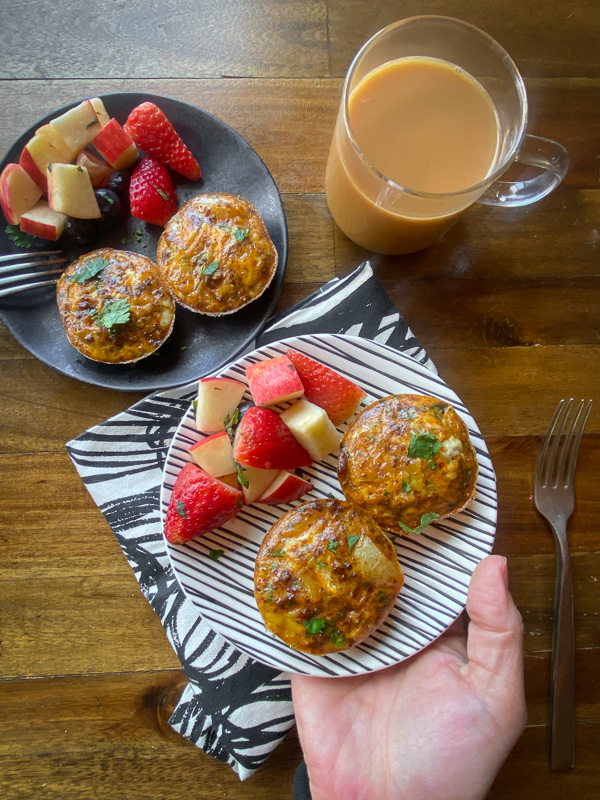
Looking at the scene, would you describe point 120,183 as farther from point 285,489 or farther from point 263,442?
point 285,489

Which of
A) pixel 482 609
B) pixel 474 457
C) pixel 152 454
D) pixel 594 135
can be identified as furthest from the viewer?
pixel 594 135

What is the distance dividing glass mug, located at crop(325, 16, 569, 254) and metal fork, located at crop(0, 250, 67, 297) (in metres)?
0.92

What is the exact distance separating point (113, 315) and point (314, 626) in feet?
3.48

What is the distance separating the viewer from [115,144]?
1943 mm

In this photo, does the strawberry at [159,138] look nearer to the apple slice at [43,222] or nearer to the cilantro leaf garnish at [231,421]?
the apple slice at [43,222]

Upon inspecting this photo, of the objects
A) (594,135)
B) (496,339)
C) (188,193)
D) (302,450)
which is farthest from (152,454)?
(594,135)

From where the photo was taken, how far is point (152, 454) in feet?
6.55

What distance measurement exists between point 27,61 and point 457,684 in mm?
2325

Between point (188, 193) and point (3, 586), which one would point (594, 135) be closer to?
point (188, 193)

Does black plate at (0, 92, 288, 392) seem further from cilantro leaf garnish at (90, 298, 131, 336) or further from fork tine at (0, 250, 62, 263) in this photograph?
cilantro leaf garnish at (90, 298, 131, 336)

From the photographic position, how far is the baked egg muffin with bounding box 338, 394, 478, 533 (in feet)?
5.55

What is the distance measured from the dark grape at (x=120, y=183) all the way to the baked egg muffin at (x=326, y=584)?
3.88 ft

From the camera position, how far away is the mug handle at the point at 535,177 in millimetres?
1964

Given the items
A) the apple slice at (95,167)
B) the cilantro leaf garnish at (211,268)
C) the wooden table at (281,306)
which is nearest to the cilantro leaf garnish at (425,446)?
the wooden table at (281,306)
